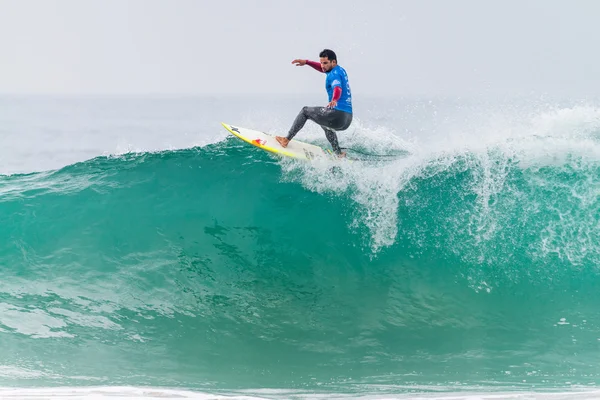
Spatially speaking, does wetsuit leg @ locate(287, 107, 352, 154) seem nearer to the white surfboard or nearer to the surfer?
the surfer

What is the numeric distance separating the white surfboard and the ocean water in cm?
22

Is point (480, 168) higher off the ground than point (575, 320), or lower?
higher

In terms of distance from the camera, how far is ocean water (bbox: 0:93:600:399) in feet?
17.8

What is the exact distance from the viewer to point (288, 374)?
17.7 ft

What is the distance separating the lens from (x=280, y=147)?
8180mm

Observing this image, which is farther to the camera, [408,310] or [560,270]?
[560,270]

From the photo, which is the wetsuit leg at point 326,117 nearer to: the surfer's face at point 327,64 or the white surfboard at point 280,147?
the white surfboard at point 280,147

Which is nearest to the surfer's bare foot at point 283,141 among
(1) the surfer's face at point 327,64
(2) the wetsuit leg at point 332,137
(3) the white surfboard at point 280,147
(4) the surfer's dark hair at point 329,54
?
(3) the white surfboard at point 280,147

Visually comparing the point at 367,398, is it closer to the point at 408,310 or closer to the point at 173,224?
the point at 408,310

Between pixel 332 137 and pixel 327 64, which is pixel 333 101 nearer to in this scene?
pixel 327 64

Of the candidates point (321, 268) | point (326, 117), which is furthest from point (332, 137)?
point (321, 268)

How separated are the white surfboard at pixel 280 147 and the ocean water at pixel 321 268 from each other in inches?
8.5

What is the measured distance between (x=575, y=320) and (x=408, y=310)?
1.88 meters

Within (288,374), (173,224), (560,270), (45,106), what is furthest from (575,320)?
(45,106)
